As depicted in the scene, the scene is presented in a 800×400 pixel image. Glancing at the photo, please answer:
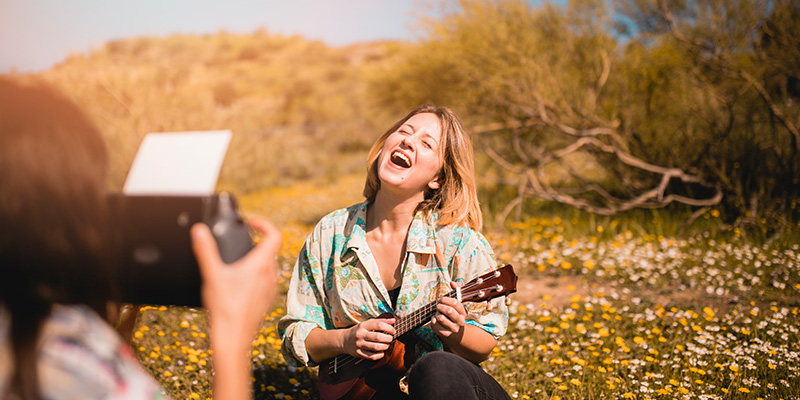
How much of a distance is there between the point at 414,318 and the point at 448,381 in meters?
0.34

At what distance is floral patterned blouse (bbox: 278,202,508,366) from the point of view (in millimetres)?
1999

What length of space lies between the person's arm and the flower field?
6.08 ft

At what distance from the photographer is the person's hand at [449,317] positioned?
1.73 m

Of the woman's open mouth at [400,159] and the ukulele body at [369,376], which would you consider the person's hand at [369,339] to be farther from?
the woman's open mouth at [400,159]

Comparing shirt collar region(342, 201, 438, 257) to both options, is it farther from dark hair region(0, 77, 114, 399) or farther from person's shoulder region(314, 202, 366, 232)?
dark hair region(0, 77, 114, 399)

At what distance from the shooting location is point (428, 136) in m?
2.19

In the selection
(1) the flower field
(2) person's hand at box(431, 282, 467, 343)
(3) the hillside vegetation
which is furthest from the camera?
(3) the hillside vegetation

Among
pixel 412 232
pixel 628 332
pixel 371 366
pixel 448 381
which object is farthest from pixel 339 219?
pixel 628 332

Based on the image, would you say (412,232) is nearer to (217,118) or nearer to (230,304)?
(230,304)

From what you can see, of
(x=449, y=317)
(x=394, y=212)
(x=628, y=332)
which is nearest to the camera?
(x=449, y=317)

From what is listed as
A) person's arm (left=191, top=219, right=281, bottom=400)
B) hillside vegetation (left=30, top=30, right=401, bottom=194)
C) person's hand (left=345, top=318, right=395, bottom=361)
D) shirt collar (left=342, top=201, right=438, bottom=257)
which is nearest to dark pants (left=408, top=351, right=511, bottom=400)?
person's hand (left=345, top=318, right=395, bottom=361)

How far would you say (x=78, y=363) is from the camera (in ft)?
2.67

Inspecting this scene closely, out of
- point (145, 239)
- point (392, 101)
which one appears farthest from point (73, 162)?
point (392, 101)

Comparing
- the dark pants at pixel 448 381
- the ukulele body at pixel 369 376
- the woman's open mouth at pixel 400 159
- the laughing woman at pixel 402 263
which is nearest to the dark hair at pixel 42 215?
A: the dark pants at pixel 448 381
